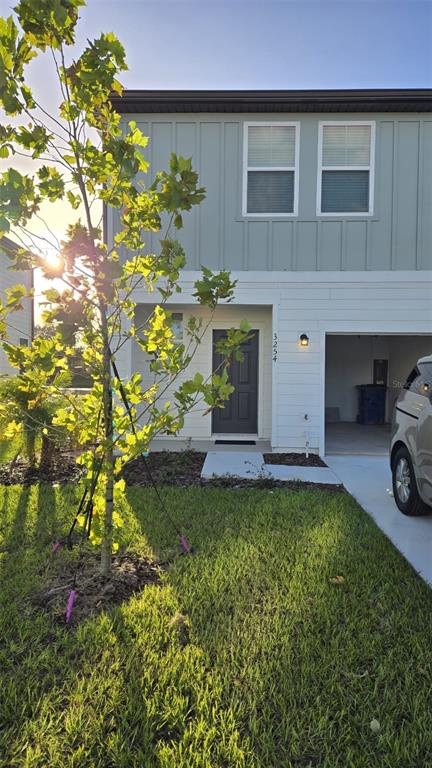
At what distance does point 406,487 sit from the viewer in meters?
4.77

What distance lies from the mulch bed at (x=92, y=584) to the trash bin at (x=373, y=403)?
899 centimetres

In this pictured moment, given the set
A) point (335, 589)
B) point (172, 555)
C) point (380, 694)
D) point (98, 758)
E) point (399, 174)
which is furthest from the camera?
point (399, 174)

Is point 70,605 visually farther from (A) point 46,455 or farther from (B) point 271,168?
(B) point 271,168

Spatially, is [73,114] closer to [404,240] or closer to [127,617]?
[127,617]

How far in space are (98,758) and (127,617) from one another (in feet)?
3.07

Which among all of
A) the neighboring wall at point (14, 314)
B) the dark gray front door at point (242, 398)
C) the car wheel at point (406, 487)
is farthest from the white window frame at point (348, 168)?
the neighboring wall at point (14, 314)

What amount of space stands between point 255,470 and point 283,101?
564cm

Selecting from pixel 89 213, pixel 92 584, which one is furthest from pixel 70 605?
pixel 89 213

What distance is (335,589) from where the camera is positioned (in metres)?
3.06

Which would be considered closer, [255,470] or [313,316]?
[255,470]

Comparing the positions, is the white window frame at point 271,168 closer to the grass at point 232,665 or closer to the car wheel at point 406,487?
the car wheel at point 406,487

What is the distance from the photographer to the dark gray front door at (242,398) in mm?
8508

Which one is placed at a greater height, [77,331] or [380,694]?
[77,331]

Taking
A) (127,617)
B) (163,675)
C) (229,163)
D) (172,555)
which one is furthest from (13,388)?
(229,163)
